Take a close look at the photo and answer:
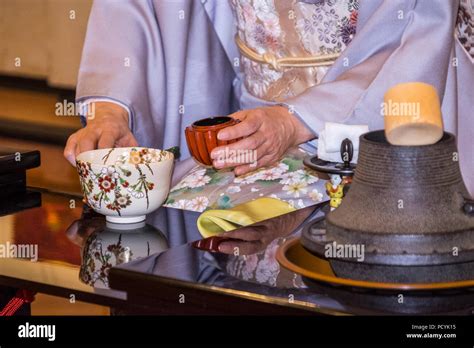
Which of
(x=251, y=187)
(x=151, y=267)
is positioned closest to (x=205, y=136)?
(x=251, y=187)

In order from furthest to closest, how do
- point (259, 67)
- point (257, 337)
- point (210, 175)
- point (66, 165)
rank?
1. point (66, 165)
2. point (259, 67)
3. point (210, 175)
4. point (257, 337)

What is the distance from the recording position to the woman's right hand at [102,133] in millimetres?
2006

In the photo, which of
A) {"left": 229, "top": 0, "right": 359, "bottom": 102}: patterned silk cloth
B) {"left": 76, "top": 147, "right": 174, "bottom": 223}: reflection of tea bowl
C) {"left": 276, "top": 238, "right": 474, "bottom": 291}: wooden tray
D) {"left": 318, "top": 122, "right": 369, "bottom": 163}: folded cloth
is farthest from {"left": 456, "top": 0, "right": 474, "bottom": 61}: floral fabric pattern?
{"left": 276, "top": 238, "right": 474, "bottom": 291}: wooden tray

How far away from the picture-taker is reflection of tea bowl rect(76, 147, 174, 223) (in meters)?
1.56

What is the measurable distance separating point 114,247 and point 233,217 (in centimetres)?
22

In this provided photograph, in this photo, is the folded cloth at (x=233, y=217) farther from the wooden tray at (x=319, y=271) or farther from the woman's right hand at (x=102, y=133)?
the woman's right hand at (x=102, y=133)

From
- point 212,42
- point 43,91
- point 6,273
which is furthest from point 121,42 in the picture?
point 43,91

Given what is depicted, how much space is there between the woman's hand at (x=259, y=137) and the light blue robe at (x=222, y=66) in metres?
0.04

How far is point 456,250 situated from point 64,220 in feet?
2.36

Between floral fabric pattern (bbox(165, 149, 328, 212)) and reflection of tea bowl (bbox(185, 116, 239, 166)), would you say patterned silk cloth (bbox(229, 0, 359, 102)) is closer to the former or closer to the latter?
floral fabric pattern (bbox(165, 149, 328, 212))

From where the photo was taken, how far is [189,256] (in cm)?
130

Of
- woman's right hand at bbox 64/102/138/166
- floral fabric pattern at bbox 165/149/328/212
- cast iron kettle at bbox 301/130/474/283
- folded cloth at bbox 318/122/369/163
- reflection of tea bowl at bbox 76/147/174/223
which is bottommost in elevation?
floral fabric pattern at bbox 165/149/328/212

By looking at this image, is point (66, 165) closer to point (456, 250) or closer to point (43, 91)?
point (43, 91)

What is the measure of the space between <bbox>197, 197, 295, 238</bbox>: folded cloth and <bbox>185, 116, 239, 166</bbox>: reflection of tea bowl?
0.15m
